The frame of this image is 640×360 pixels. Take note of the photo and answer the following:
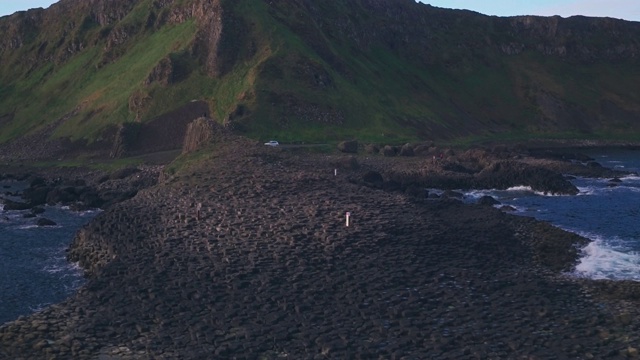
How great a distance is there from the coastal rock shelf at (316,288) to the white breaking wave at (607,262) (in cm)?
127

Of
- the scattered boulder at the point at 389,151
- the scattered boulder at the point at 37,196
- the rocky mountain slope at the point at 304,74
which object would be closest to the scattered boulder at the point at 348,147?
the scattered boulder at the point at 389,151

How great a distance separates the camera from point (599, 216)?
202ft

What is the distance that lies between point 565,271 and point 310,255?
49.5 ft

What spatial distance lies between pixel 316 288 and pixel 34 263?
2299 centimetres

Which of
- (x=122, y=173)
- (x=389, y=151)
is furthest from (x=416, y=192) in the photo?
(x=122, y=173)

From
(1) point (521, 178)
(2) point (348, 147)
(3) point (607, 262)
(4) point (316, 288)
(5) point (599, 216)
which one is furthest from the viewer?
(2) point (348, 147)

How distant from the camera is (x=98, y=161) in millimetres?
102688

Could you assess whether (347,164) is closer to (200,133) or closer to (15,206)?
(200,133)

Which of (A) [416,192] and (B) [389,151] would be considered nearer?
(A) [416,192]

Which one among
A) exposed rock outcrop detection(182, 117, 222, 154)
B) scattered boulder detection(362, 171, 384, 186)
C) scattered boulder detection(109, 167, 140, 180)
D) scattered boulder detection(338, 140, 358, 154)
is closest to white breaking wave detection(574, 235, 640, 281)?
scattered boulder detection(362, 171, 384, 186)

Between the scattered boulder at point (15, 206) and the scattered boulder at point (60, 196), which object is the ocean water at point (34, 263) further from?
the scattered boulder at point (60, 196)

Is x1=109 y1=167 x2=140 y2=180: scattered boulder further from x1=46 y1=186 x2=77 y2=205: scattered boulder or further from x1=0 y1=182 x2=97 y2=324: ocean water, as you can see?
x1=0 y1=182 x2=97 y2=324: ocean water

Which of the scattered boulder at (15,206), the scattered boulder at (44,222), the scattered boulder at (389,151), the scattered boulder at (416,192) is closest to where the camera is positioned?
the scattered boulder at (44,222)

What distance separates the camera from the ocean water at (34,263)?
39812mm
